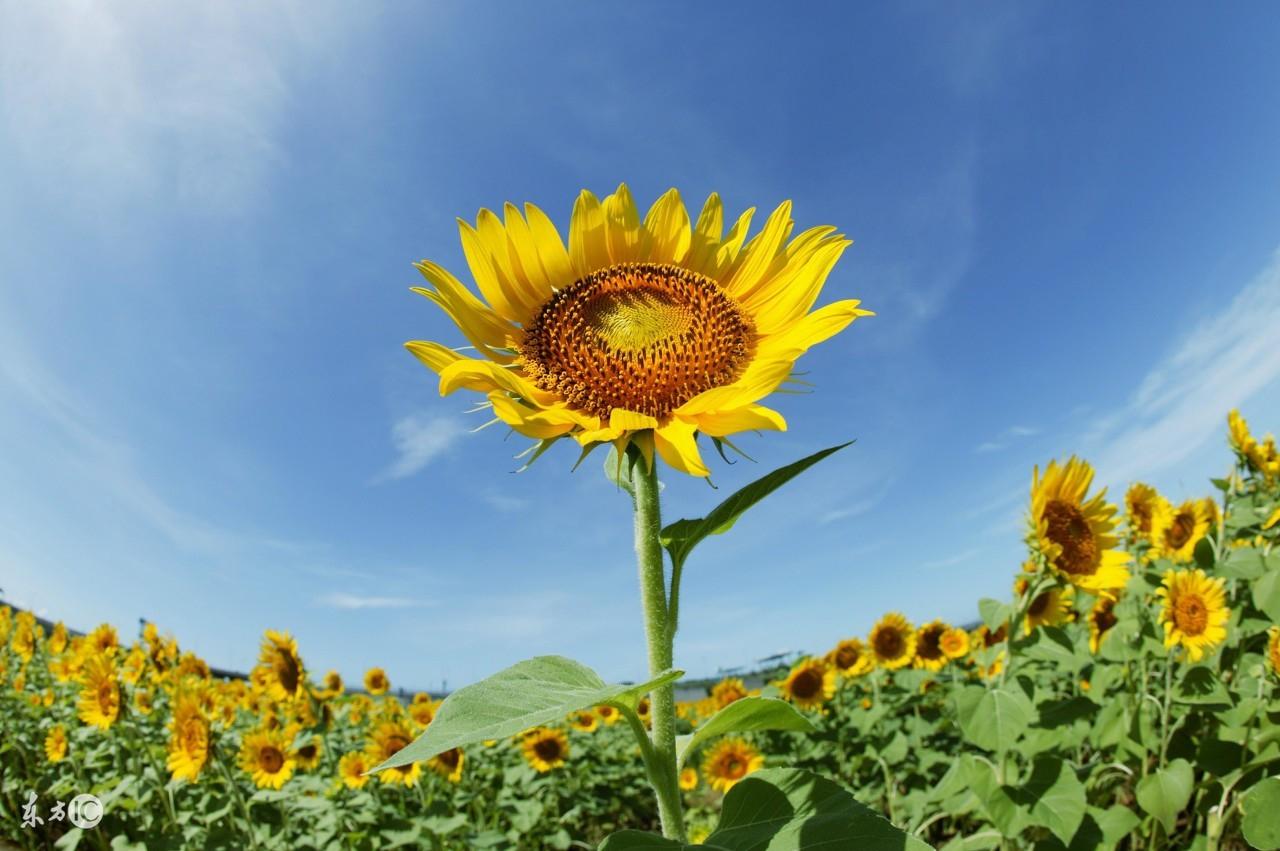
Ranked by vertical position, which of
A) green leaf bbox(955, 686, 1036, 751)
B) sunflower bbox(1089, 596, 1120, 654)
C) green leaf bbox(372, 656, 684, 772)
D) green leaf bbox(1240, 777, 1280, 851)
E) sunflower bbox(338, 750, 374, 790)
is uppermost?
sunflower bbox(1089, 596, 1120, 654)

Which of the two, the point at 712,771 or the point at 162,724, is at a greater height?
the point at 162,724

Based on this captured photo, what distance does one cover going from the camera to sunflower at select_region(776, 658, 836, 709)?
7.16 meters

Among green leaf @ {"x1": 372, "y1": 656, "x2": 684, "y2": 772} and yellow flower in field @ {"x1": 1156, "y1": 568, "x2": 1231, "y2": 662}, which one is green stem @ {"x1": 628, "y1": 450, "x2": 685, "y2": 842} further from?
yellow flower in field @ {"x1": 1156, "y1": 568, "x2": 1231, "y2": 662}

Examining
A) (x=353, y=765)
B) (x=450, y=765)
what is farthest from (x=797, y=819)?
(x=353, y=765)

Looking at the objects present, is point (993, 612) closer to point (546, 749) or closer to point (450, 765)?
point (450, 765)

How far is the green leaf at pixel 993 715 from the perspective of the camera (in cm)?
327

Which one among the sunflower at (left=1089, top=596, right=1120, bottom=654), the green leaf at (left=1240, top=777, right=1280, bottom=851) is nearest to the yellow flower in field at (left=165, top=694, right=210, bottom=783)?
the green leaf at (left=1240, top=777, right=1280, bottom=851)

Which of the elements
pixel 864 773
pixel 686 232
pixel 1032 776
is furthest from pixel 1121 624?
pixel 686 232

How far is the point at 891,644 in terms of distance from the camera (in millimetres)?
7355

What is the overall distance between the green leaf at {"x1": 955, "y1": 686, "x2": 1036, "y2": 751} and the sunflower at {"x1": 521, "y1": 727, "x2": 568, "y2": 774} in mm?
A: 5052

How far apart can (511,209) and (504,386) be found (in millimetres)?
564

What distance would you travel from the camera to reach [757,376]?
1396 mm

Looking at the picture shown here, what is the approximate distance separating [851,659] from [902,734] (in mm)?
1397

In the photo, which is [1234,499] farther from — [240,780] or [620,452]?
[240,780]
